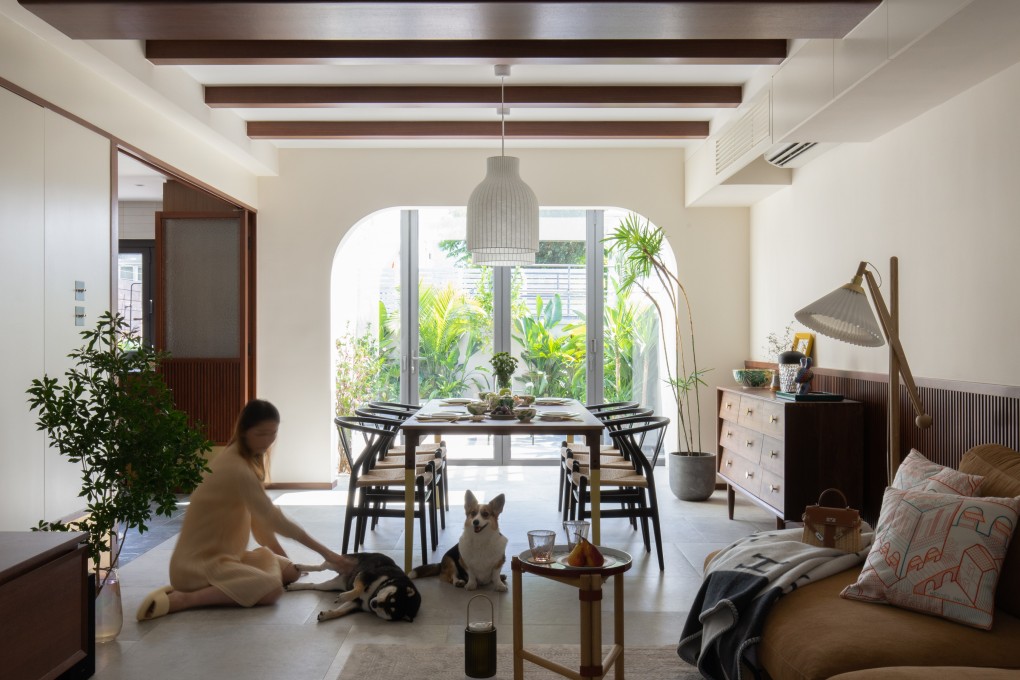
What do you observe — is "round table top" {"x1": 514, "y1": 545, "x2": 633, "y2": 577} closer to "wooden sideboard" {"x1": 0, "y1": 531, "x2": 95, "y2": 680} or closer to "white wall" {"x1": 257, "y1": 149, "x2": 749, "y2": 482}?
"wooden sideboard" {"x1": 0, "y1": 531, "x2": 95, "y2": 680}

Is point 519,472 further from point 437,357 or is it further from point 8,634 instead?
point 8,634

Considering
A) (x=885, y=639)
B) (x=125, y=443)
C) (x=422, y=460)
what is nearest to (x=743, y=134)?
(x=422, y=460)

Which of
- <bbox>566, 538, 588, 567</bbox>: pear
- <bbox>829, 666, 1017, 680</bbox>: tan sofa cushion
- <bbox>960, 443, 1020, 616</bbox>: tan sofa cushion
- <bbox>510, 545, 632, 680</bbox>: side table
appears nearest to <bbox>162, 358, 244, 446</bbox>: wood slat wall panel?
<bbox>510, 545, 632, 680</bbox>: side table

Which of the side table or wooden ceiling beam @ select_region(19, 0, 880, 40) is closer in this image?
the side table

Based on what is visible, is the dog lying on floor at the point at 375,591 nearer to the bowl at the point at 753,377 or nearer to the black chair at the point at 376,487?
the black chair at the point at 376,487

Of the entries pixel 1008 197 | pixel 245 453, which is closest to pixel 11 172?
pixel 245 453

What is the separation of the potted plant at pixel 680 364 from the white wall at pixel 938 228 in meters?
1.43

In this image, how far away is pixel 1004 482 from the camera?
269 centimetres

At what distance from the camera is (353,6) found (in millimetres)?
3348

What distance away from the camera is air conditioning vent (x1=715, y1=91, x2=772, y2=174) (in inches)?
191

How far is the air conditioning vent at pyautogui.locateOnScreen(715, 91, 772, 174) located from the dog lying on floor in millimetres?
3252

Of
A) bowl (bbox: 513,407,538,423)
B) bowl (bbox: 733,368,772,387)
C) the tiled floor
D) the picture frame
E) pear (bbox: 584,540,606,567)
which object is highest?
the picture frame

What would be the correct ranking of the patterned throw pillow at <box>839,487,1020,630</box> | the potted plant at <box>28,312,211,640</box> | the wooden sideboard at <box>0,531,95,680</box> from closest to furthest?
the patterned throw pillow at <box>839,487,1020,630</box> < the wooden sideboard at <box>0,531,95,680</box> < the potted plant at <box>28,312,211,640</box>

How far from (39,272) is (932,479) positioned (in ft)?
12.8
